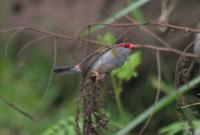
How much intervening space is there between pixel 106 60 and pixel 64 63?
12.3ft

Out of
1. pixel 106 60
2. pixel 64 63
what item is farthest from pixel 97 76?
pixel 64 63

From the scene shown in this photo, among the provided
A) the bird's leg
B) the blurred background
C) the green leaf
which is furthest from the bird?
the blurred background

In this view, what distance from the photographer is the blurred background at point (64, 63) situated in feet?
18.8

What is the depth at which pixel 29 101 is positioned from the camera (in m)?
6.05

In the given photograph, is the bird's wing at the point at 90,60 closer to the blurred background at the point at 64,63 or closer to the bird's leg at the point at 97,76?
the bird's leg at the point at 97,76

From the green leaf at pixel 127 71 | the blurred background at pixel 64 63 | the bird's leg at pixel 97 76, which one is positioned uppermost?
the blurred background at pixel 64 63

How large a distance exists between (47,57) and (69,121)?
321 cm

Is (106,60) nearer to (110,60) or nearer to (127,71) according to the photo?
(110,60)

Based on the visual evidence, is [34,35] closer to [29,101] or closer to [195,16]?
[29,101]

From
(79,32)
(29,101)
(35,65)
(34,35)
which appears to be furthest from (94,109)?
(34,35)

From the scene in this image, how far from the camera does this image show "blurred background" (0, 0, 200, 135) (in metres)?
5.74

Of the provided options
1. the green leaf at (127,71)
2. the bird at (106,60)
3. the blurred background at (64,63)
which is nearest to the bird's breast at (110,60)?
the bird at (106,60)

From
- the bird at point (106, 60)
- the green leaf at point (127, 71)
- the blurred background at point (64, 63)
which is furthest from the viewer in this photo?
the blurred background at point (64, 63)

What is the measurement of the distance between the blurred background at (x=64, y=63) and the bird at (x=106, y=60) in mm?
1944
